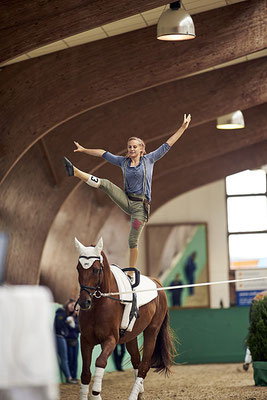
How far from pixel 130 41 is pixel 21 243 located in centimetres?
465

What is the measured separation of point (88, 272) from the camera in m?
7.74

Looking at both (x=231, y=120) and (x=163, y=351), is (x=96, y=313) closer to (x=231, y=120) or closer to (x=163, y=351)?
(x=163, y=351)

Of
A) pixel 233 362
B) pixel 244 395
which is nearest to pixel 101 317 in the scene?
pixel 244 395

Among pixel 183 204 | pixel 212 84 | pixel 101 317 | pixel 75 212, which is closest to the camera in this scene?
pixel 101 317

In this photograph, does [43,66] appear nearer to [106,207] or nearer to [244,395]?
[244,395]

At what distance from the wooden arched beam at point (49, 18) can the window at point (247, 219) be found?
1446 centimetres

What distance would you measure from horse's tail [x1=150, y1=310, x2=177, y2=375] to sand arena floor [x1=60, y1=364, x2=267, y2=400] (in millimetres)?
1039

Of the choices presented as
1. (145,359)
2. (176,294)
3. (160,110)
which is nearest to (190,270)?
(176,294)

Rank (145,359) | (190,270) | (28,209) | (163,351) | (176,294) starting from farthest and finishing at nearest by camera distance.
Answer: (190,270) → (176,294) → (28,209) → (163,351) → (145,359)

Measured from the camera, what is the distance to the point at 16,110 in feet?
36.6

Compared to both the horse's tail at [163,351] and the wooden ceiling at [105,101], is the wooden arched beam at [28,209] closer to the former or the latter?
the wooden ceiling at [105,101]

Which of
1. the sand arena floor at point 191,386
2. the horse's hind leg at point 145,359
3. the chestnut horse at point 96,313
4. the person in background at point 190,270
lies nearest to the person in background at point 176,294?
the person in background at point 190,270

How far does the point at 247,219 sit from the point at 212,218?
3.60 ft

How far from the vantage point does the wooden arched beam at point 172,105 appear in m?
13.5
